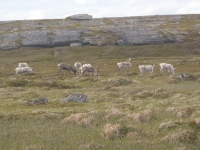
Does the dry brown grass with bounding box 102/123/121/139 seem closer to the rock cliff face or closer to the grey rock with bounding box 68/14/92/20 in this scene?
the rock cliff face

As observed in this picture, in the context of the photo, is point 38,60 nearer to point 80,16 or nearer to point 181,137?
point 80,16

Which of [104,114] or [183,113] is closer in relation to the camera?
[183,113]

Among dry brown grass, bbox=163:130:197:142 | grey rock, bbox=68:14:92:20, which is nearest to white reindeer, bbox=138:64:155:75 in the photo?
dry brown grass, bbox=163:130:197:142

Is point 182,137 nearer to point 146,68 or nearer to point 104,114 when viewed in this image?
point 104,114

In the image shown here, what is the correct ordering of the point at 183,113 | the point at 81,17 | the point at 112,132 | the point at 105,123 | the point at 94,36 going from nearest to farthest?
1. the point at 112,132
2. the point at 105,123
3. the point at 183,113
4. the point at 94,36
5. the point at 81,17

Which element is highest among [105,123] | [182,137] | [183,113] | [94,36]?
[94,36]

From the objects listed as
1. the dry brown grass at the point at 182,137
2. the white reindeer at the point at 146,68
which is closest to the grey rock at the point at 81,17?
the white reindeer at the point at 146,68

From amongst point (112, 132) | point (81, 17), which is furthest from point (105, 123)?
point (81, 17)

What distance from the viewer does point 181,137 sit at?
1402 cm

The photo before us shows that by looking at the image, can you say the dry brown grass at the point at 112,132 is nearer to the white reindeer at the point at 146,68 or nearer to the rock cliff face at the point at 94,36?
the white reindeer at the point at 146,68

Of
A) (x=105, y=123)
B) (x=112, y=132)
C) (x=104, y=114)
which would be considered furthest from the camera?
(x=104, y=114)

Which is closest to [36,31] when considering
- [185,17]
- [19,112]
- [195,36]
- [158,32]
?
[158,32]

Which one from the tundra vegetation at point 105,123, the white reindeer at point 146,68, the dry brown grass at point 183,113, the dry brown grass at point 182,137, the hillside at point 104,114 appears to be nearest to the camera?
the dry brown grass at point 182,137

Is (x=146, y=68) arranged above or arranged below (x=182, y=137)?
below
